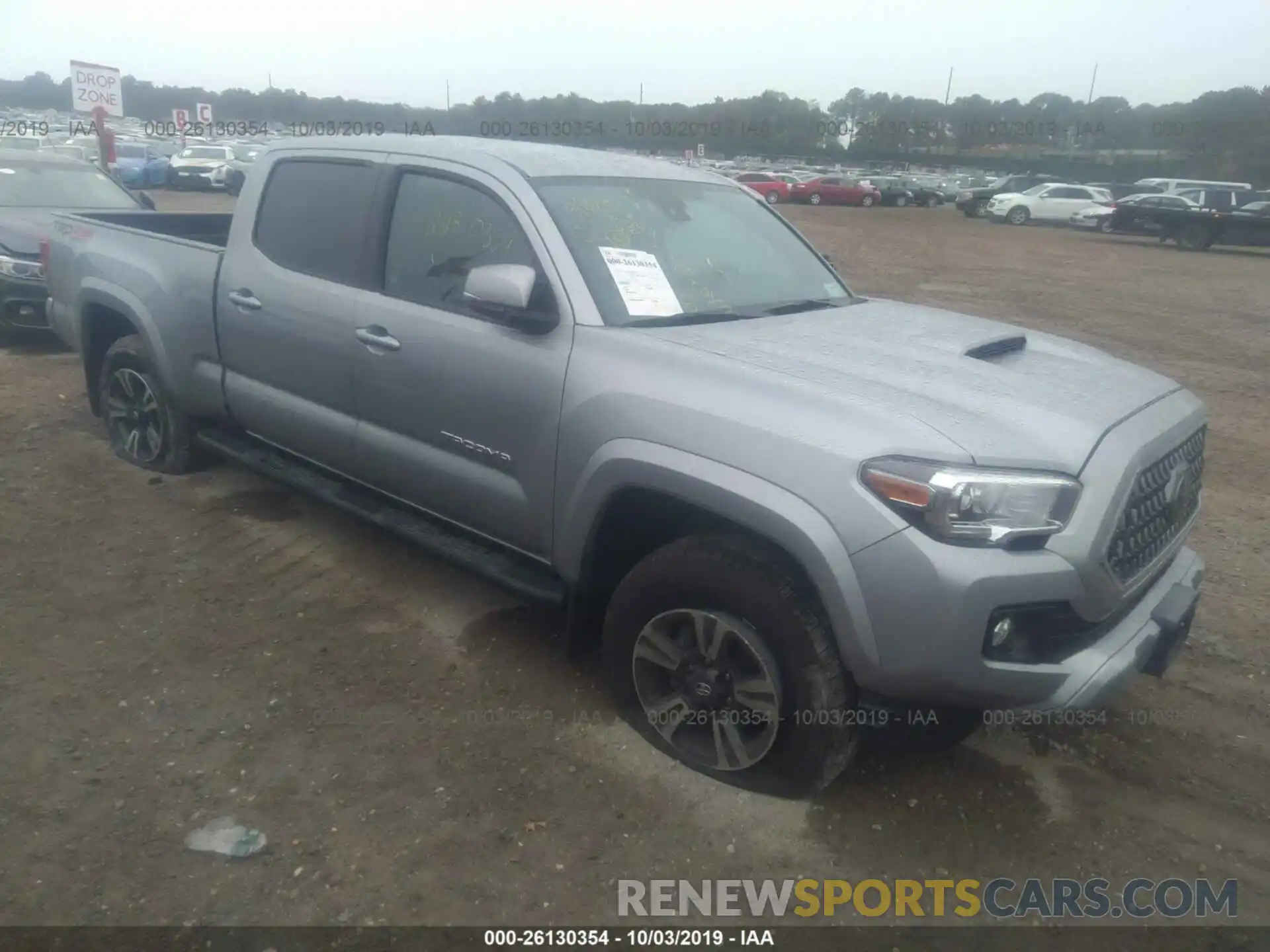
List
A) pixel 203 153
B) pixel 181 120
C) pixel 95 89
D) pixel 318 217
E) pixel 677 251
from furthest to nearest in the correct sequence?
pixel 203 153
pixel 181 120
pixel 95 89
pixel 318 217
pixel 677 251

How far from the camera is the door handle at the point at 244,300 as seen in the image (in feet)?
14.1

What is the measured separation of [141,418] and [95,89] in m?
15.3

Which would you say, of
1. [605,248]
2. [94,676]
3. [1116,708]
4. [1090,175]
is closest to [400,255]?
[605,248]

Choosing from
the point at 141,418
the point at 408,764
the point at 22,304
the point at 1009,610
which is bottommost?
the point at 408,764

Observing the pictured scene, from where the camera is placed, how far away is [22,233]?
8.10 metres

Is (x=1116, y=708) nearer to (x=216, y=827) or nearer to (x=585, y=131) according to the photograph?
(x=216, y=827)

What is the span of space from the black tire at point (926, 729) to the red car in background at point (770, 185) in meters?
36.3

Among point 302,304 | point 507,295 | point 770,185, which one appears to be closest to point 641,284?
point 507,295

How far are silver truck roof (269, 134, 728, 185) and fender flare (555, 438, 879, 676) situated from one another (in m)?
1.25

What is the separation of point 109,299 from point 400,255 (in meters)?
2.24

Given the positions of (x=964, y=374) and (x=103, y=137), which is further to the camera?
(x=103, y=137)

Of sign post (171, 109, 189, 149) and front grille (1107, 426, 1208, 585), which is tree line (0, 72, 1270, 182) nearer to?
sign post (171, 109, 189, 149)

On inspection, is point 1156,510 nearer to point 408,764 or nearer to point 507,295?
point 507,295

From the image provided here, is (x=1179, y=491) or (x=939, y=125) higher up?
(x=939, y=125)
